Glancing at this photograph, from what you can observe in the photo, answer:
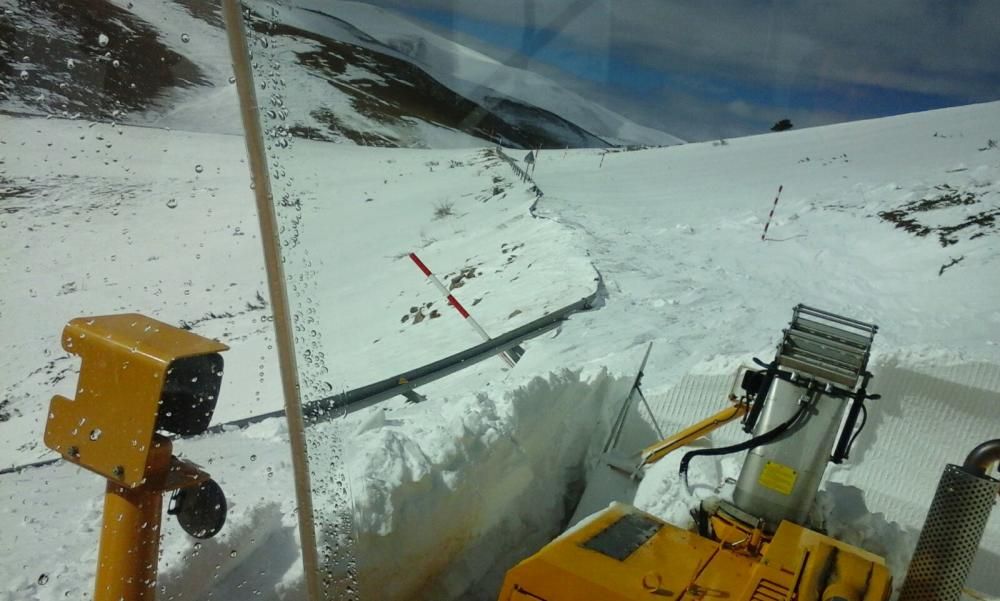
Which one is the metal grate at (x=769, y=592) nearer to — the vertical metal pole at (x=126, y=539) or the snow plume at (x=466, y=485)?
the snow plume at (x=466, y=485)

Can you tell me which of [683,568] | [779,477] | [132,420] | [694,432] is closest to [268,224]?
[132,420]

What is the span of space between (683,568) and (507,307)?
4019mm

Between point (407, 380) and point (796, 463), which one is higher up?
point (796, 463)

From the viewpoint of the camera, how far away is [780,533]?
265 centimetres

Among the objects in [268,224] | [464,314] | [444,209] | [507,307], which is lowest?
[464,314]

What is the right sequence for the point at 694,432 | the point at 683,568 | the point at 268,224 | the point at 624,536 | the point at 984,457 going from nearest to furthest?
1. the point at 268,224
2. the point at 984,457
3. the point at 683,568
4. the point at 624,536
5. the point at 694,432

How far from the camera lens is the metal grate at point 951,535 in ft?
7.38

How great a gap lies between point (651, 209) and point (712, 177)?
0.83 m

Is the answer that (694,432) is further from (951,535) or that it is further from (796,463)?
(951,535)

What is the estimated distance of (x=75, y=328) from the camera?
129 centimetres

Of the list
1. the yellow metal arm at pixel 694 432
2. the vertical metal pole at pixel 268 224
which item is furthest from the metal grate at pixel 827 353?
the vertical metal pole at pixel 268 224

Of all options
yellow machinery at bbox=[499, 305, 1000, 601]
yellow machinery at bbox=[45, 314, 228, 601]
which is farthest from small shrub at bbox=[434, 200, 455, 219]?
yellow machinery at bbox=[45, 314, 228, 601]

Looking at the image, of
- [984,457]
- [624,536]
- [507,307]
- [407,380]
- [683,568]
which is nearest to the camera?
[984,457]

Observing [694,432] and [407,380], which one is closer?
[694,432]
